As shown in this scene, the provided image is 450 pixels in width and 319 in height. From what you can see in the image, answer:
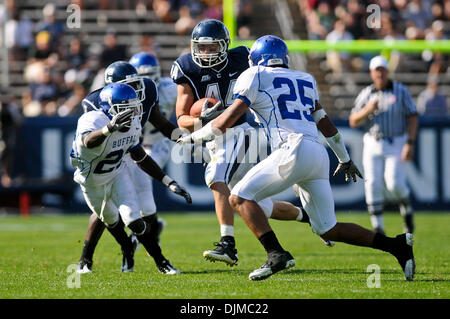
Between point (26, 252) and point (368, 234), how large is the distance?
12.7 ft

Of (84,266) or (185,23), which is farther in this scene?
(185,23)

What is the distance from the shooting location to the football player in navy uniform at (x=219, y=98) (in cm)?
594

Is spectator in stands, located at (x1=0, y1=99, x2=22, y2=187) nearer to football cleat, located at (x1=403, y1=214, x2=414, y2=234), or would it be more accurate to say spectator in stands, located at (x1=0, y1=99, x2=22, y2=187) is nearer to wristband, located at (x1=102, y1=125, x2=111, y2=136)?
football cleat, located at (x1=403, y1=214, x2=414, y2=234)

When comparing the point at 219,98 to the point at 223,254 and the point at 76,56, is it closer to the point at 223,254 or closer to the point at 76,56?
the point at 223,254

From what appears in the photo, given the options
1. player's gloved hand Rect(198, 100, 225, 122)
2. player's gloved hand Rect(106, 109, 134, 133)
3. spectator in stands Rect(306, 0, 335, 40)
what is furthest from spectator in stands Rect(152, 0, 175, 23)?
player's gloved hand Rect(106, 109, 134, 133)

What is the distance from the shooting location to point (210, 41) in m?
6.04

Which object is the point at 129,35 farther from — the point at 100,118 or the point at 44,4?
the point at 100,118

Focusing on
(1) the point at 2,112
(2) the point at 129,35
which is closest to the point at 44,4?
(2) the point at 129,35

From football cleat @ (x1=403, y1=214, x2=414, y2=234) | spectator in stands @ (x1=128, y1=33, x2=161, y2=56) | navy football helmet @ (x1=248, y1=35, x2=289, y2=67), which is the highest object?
spectator in stands @ (x1=128, y1=33, x2=161, y2=56)

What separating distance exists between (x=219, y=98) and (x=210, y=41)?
19.2 inches

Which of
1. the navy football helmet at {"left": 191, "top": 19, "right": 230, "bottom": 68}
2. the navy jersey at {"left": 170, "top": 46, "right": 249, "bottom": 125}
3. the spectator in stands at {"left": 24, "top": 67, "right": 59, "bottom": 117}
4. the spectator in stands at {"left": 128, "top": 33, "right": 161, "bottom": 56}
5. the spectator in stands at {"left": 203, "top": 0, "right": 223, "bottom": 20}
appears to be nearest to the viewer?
the navy football helmet at {"left": 191, "top": 19, "right": 230, "bottom": 68}

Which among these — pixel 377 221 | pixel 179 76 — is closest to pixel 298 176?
pixel 179 76

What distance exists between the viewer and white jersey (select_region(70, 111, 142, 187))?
571 cm

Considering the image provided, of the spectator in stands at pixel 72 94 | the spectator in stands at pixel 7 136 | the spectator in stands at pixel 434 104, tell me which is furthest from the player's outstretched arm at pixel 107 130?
the spectator in stands at pixel 434 104
